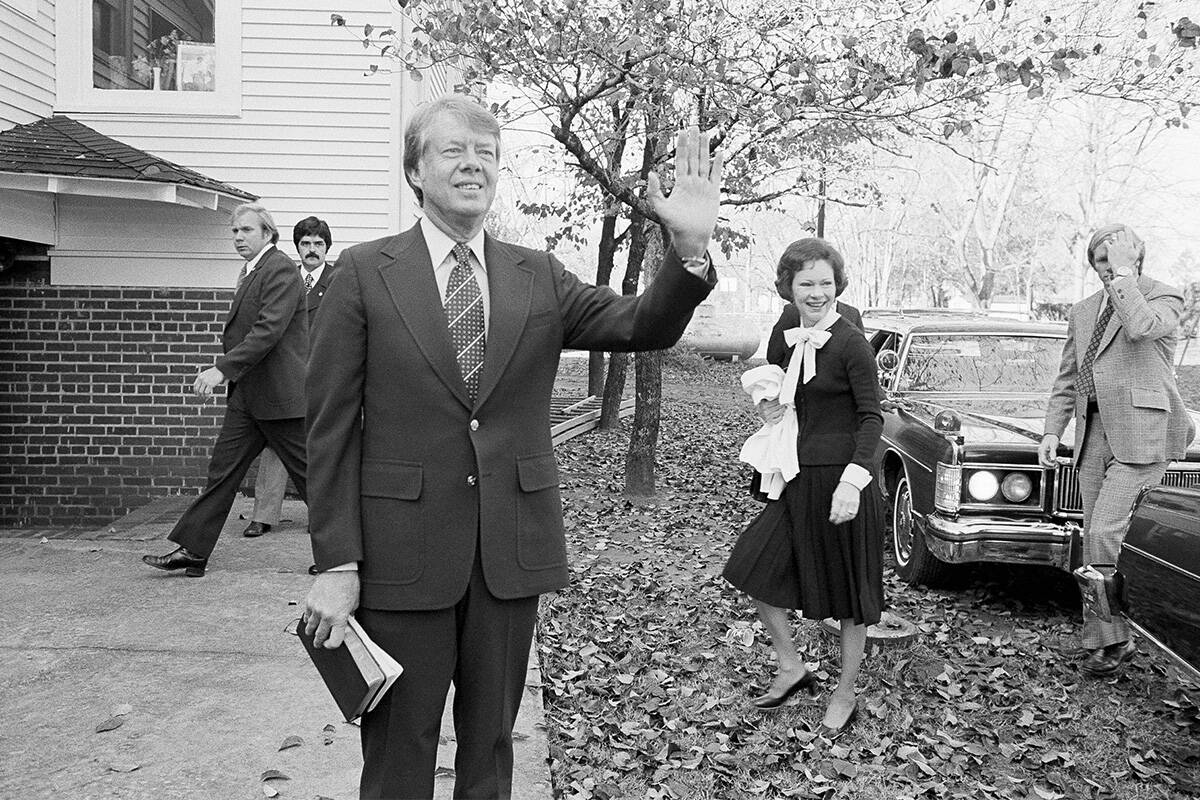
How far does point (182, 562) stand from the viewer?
6848 millimetres

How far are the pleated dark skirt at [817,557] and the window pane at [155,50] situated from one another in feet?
23.7

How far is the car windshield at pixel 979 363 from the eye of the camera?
830 cm

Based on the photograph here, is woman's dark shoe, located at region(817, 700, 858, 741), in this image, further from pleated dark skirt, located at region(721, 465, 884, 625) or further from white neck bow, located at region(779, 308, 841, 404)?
white neck bow, located at region(779, 308, 841, 404)

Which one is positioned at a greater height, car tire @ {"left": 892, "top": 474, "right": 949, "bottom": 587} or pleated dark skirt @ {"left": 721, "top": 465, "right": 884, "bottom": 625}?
pleated dark skirt @ {"left": 721, "top": 465, "right": 884, "bottom": 625}

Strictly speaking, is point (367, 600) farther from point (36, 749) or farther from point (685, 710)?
point (685, 710)

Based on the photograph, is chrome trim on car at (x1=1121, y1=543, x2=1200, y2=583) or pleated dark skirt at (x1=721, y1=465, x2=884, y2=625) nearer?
chrome trim on car at (x1=1121, y1=543, x2=1200, y2=583)

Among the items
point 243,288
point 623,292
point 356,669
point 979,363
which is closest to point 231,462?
point 243,288

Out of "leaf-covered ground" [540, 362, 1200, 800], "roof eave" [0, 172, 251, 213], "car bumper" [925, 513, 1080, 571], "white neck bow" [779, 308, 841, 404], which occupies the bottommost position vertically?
"leaf-covered ground" [540, 362, 1200, 800]

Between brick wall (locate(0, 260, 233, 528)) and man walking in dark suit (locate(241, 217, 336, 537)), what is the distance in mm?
1659

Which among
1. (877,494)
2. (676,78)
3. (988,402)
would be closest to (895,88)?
(676,78)

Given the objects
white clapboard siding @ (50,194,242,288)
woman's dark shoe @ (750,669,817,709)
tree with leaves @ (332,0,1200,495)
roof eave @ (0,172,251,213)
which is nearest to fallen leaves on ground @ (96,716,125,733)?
woman's dark shoe @ (750,669,817,709)

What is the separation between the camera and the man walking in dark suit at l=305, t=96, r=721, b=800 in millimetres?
2826

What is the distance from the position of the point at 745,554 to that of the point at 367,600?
2521mm

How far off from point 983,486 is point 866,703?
2.00m
